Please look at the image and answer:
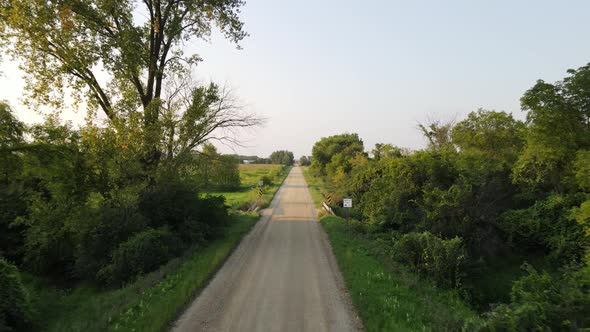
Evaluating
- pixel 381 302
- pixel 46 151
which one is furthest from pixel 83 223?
pixel 381 302

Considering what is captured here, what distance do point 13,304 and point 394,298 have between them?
36.2 ft

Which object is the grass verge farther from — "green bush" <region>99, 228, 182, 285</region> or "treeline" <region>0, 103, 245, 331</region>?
"green bush" <region>99, 228, 182, 285</region>

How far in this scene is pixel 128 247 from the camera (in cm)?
1418

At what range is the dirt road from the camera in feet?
29.4

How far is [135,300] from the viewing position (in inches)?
399

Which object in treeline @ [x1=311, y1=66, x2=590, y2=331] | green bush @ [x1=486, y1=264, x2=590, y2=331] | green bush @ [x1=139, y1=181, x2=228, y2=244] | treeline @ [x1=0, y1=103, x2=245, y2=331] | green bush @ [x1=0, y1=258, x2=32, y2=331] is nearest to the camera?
green bush @ [x1=486, y1=264, x2=590, y2=331]

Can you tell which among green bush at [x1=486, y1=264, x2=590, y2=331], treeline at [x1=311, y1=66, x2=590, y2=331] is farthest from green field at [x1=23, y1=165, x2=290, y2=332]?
treeline at [x1=311, y1=66, x2=590, y2=331]

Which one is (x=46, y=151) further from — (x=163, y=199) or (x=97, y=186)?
(x=163, y=199)

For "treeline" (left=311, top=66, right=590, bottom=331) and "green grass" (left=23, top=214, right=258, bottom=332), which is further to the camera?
"treeline" (left=311, top=66, right=590, bottom=331)

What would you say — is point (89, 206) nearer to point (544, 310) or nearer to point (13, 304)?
point (13, 304)

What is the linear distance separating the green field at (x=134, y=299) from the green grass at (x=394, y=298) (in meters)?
5.10

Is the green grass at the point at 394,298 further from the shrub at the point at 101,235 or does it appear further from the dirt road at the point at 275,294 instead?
the shrub at the point at 101,235

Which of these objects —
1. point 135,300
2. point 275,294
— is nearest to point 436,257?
point 275,294

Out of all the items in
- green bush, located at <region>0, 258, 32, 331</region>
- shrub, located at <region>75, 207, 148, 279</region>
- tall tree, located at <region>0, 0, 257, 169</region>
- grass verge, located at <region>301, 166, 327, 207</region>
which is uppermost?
tall tree, located at <region>0, 0, 257, 169</region>
